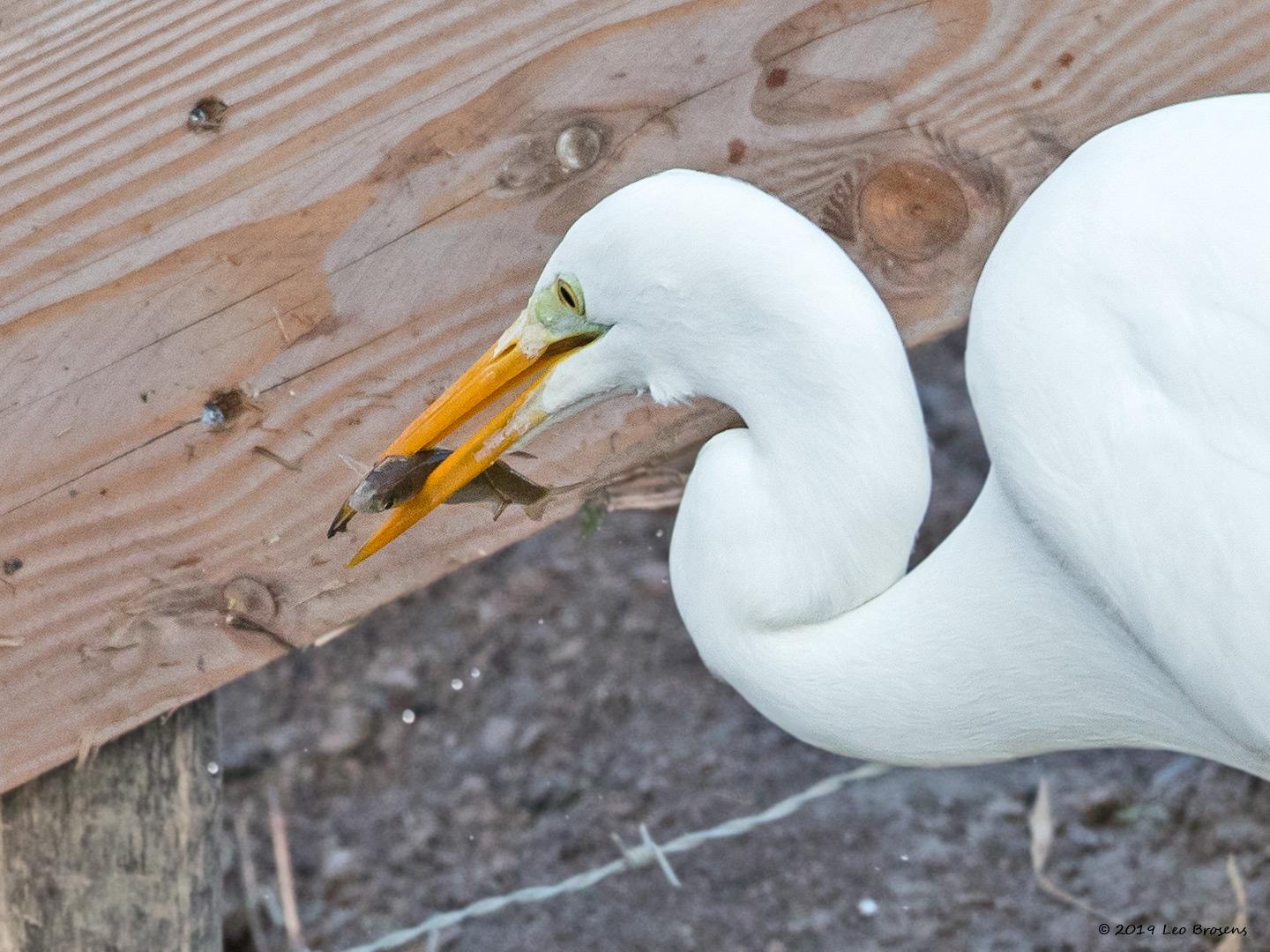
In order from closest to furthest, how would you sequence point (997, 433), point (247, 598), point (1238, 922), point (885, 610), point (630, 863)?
point (997, 433) → point (885, 610) → point (247, 598) → point (1238, 922) → point (630, 863)

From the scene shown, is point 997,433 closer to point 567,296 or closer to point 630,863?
point 567,296

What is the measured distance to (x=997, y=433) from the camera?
37.9 inches

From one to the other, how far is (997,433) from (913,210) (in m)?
0.30

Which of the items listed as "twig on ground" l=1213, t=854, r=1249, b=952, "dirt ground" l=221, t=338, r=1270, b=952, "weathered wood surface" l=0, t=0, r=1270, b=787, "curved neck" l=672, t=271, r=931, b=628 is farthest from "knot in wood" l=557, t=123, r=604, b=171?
"twig on ground" l=1213, t=854, r=1249, b=952

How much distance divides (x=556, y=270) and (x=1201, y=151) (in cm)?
52

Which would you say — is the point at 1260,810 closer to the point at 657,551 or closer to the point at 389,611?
the point at 657,551

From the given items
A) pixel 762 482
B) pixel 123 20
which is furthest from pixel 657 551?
pixel 123 20

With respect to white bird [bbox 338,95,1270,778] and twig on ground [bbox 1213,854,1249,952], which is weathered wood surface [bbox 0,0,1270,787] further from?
twig on ground [bbox 1213,854,1249,952]

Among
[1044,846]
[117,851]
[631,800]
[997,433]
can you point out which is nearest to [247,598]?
[117,851]

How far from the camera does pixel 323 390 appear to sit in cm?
119

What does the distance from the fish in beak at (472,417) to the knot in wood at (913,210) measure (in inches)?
12.5

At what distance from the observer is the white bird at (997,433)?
0.90 m

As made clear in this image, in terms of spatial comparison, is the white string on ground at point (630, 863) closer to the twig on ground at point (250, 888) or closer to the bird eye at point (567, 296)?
the twig on ground at point (250, 888)

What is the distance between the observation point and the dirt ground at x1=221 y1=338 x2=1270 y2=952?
1881 millimetres
